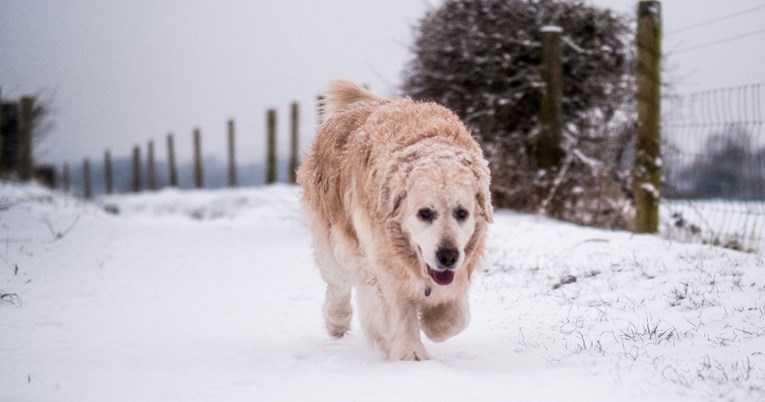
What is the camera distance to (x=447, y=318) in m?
3.98

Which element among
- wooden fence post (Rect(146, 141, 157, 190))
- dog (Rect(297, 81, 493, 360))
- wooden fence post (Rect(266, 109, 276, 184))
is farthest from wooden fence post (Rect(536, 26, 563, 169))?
wooden fence post (Rect(146, 141, 157, 190))

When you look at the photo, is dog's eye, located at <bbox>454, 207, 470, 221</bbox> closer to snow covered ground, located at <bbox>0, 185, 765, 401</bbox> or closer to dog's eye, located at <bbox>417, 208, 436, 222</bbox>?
dog's eye, located at <bbox>417, 208, 436, 222</bbox>

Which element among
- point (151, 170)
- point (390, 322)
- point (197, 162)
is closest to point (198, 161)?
point (197, 162)

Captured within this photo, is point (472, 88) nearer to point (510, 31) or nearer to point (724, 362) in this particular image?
point (510, 31)

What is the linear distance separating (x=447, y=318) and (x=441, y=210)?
2.73ft

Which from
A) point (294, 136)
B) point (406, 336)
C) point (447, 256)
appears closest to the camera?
point (447, 256)

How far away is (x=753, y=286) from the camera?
13.7 feet

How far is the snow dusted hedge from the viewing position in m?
9.01

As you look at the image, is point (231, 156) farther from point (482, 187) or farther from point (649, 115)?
point (482, 187)

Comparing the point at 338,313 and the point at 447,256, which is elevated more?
the point at 447,256

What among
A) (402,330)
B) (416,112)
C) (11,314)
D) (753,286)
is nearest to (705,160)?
(753,286)

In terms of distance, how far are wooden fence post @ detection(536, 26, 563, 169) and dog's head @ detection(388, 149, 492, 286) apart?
18.5 feet

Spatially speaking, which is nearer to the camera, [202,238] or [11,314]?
[11,314]

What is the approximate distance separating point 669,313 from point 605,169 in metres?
5.17
